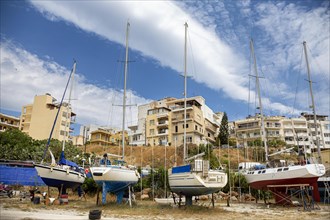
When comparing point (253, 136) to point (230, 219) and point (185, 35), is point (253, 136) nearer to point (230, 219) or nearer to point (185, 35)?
point (185, 35)

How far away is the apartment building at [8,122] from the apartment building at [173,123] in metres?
32.9

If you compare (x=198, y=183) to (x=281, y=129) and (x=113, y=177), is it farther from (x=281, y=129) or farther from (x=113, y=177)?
(x=281, y=129)

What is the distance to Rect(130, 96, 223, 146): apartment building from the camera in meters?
61.8

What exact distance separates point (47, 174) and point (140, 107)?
2079 inches

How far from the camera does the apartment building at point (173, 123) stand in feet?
203

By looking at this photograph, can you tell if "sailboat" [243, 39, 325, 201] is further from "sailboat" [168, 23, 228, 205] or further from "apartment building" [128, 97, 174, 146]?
"apartment building" [128, 97, 174, 146]

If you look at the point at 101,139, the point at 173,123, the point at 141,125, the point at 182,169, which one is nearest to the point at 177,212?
the point at 182,169

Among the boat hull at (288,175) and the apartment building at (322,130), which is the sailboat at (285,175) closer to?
the boat hull at (288,175)

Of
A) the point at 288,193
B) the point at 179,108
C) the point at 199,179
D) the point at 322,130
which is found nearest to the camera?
the point at 199,179

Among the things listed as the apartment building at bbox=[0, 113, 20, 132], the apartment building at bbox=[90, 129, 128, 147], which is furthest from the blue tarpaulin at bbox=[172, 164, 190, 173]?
the apartment building at bbox=[0, 113, 20, 132]

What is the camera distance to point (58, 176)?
2320 centimetres

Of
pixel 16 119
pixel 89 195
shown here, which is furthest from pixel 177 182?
pixel 16 119

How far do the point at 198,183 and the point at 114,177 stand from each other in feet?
20.6

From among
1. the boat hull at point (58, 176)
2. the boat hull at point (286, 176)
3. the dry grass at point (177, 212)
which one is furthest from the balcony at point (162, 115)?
the dry grass at point (177, 212)
